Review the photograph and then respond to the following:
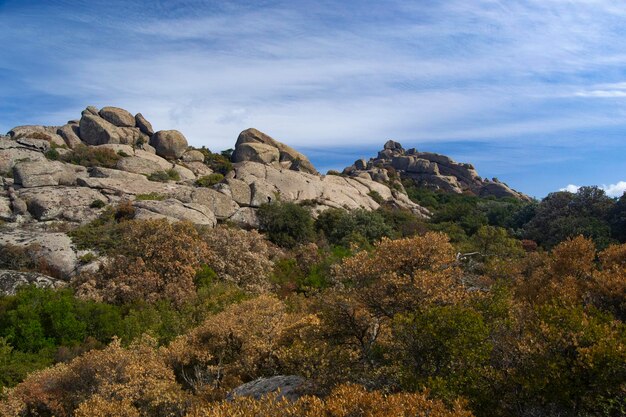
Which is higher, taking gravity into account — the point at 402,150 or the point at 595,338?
the point at 402,150

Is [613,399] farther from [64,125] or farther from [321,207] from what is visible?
[64,125]

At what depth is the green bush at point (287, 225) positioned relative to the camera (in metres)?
41.2

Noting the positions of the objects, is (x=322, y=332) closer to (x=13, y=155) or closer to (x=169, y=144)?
(x=13, y=155)

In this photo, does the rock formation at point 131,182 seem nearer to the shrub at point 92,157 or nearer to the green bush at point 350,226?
the shrub at point 92,157

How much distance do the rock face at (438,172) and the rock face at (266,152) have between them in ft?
88.1

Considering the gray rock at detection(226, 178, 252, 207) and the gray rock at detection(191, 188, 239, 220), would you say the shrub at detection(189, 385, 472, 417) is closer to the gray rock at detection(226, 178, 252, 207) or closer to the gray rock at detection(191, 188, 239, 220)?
the gray rock at detection(191, 188, 239, 220)

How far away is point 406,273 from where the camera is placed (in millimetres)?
13773

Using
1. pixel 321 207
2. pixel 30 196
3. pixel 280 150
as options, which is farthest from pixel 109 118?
pixel 321 207

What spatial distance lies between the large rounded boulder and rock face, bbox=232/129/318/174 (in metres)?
6.74

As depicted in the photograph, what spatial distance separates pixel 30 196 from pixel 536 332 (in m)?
38.4

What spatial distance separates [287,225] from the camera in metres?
42.0

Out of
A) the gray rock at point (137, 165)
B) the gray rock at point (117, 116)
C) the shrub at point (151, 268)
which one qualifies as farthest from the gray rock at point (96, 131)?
the shrub at point (151, 268)

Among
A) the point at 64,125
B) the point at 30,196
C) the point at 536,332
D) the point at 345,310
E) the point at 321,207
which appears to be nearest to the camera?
the point at 536,332

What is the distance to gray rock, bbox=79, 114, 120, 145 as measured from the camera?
190ft
